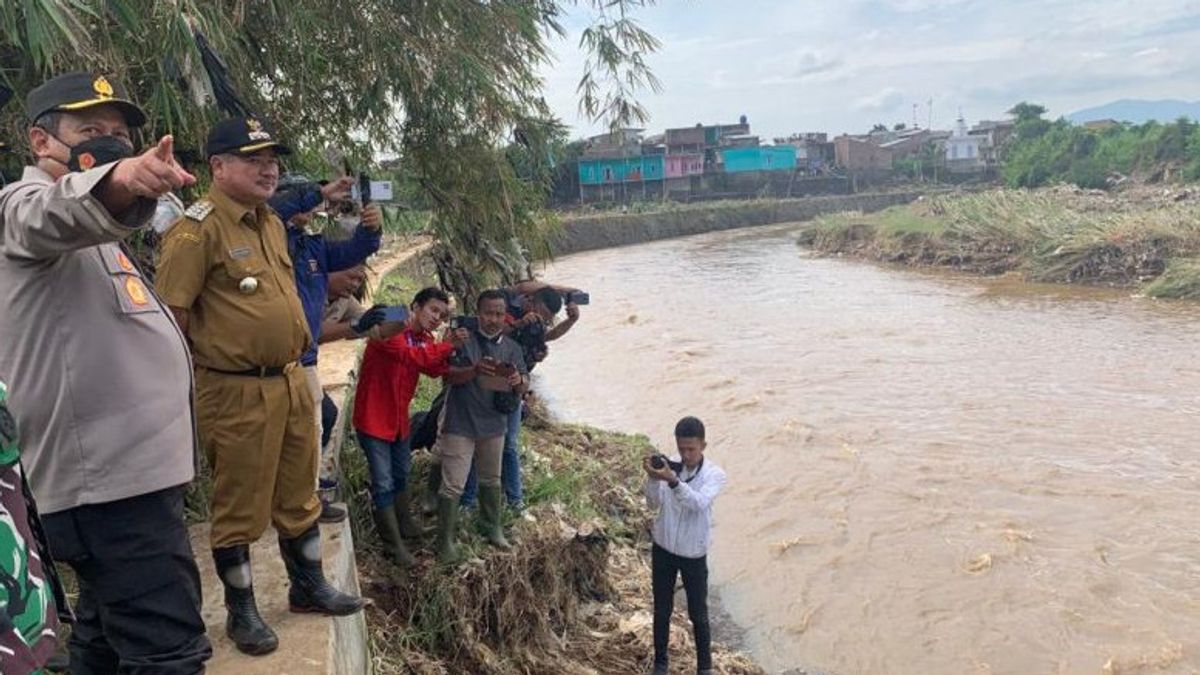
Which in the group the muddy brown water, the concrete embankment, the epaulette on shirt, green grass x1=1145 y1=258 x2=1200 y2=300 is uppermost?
the epaulette on shirt

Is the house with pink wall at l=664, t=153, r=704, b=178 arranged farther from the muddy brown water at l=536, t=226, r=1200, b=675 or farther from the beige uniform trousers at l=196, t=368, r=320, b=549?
the beige uniform trousers at l=196, t=368, r=320, b=549

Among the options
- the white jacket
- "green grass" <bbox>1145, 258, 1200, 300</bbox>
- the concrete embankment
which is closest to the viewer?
the white jacket

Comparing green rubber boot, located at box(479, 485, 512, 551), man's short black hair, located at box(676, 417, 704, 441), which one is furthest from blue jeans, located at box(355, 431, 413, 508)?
man's short black hair, located at box(676, 417, 704, 441)

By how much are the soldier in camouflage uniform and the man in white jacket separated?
3132 millimetres

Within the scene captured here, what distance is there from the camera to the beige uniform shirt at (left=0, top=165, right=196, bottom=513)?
1.91 meters

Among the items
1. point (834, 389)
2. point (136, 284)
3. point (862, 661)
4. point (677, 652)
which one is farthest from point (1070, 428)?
point (136, 284)

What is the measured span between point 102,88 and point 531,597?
3.35 m

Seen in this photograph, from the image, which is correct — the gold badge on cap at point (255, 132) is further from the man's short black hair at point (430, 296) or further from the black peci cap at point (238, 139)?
the man's short black hair at point (430, 296)

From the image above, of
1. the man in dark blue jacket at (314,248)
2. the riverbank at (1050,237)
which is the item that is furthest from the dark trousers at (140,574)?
the riverbank at (1050,237)

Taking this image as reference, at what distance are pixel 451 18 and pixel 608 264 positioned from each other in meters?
25.6

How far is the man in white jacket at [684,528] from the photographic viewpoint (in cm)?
446

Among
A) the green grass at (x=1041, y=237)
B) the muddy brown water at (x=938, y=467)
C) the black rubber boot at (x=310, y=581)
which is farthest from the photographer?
the green grass at (x=1041, y=237)

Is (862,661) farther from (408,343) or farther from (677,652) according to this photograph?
(408,343)

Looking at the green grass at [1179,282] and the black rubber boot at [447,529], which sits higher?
the black rubber boot at [447,529]
